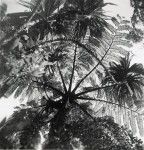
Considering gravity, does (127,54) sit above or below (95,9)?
above

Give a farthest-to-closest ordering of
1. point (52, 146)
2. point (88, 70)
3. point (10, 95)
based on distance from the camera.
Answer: point (88, 70) → point (10, 95) → point (52, 146)

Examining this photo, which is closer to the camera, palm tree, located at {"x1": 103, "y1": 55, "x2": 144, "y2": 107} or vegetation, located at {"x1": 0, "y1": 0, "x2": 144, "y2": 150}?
vegetation, located at {"x1": 0, "y1": 0, "x2": 144, "y2": 150}

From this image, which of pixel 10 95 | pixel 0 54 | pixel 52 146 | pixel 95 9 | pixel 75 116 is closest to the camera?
pixel 0 54

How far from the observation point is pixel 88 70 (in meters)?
8.98

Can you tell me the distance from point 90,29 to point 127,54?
157 centimetres

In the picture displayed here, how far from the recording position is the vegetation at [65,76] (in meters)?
5.80

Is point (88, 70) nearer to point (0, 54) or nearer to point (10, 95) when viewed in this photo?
point (10, 95)

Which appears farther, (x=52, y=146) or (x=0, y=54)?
(x=52, y=146)

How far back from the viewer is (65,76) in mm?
9078

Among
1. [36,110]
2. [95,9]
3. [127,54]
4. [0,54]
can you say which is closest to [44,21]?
[95,9]

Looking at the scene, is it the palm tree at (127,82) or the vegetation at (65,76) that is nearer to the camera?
the vegetation at (65,76)

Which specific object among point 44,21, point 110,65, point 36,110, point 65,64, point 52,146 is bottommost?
point 52,146

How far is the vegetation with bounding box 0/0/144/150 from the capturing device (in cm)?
580

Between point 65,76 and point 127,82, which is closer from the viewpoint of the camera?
point 127,82
